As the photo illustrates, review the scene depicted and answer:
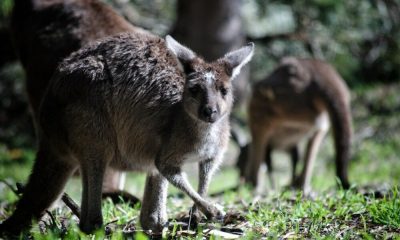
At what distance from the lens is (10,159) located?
10.8 m

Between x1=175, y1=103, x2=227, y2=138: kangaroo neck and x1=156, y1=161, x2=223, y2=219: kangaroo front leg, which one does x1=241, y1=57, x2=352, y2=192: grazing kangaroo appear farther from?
x1=156, y1=161, x2=223, y2=219: kangaroo front leg

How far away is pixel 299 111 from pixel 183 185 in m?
4.12

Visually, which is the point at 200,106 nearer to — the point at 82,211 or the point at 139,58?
the point at 139,58

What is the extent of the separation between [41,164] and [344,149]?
389cm

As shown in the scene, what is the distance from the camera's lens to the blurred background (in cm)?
988

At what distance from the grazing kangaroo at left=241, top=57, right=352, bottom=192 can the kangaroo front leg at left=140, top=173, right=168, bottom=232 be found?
3190 millimetres

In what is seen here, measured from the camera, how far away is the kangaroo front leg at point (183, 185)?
452 cm

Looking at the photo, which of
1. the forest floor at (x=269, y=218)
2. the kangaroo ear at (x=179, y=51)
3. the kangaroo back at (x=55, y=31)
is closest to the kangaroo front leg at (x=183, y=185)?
the forest floor at (x=269, y=218)

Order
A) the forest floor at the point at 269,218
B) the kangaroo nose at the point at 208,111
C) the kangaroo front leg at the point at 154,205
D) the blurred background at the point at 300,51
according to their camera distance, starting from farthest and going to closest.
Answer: the blurred background at the point at 300,51, the kangaroo front leg at the point at 154,205, the kangaroo nose at the point at 208,111, the forest floor at the point at 269,218

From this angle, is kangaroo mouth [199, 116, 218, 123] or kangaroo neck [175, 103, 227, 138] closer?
A: kangaroo mouth [199, 116, 218, 123]

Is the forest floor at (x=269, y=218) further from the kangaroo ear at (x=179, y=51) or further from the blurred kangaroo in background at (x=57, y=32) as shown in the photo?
the kangaroo ear at (x=179, y=51)

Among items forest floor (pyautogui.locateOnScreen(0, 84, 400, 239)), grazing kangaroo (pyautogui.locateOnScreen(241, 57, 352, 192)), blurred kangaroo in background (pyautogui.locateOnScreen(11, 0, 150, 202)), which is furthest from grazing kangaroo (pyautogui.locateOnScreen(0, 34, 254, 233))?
grazing kangaroo (pyautogui.locateOnScreen(241, 57, 352, 192))

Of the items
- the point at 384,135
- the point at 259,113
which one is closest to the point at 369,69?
the point at 384,135

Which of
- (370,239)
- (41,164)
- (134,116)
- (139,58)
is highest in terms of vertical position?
(139,58)
